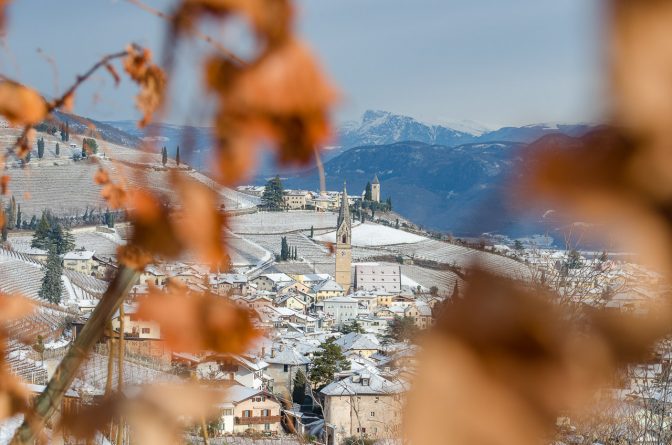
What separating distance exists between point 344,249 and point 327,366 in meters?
17.9

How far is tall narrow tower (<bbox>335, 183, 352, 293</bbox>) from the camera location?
1081 inches

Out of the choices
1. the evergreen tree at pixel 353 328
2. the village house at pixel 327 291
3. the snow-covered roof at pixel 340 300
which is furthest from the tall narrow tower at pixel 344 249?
the evergreen tree at pixel 353 328

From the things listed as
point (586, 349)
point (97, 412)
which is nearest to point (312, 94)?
point (586, 349)

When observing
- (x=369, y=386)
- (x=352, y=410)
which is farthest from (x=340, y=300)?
(x=352, y=410)

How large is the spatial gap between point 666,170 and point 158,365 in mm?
347

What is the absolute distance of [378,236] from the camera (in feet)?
118

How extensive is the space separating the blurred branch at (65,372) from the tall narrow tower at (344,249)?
2627 cm

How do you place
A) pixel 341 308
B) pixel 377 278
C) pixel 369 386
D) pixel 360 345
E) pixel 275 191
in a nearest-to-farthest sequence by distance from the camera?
1. pixel 275 191
2. pixel 369 386
3. pixel 360 345
4. pixel 341 308
5. pixel 377 278

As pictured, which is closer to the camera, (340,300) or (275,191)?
(275,191)

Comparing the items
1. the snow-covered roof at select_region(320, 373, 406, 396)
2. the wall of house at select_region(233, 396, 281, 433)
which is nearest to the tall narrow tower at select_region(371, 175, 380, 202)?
the snow-covered roof at select_region(320, 373, 406, 396)

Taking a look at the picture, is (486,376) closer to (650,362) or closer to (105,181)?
(650,362)

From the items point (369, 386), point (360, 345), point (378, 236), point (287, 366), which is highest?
point (378, 236)

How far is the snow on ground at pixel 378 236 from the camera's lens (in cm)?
3469

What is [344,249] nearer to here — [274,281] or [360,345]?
[274,281]
